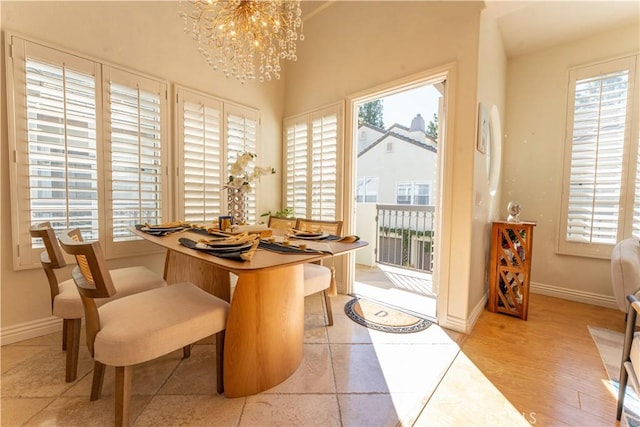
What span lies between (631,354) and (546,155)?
2.52 metres

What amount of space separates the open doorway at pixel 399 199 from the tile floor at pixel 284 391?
2.81 feet

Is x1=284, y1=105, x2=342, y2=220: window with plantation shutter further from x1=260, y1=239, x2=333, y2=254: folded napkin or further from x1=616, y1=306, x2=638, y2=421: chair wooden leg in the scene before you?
x1=616, y1=306, x2=638, y2=421: chair wooden leg

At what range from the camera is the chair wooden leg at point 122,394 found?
1.10 m

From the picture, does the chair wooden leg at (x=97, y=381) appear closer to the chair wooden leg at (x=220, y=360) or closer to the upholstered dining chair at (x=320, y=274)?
the chair wooden leg at (x=220, y=360)

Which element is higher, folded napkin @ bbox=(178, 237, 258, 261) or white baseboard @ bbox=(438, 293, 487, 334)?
folded napkin @ bbox=(178, 237, 258, 261)

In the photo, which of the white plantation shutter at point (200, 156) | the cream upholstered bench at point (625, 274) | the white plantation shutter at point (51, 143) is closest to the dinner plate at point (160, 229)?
the white plantation shutter at point (51, 143)

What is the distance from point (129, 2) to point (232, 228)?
2.24 metres

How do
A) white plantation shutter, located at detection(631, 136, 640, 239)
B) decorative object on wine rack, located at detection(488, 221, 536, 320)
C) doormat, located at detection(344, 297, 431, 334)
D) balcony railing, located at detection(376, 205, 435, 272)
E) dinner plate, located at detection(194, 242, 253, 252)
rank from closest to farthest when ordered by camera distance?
1. dinner plate, located at detection(194, 242, 253, 252)
2. doormat, located at detection(344, 297, 431, 334)
3. decorative object on wine rack, located at detection(488, 221, 536, 320)
4. white plantation shutter, located at detection(631, 136, 640, 239)
5. balcony railing, located at detection(376, 205, 435, 272)

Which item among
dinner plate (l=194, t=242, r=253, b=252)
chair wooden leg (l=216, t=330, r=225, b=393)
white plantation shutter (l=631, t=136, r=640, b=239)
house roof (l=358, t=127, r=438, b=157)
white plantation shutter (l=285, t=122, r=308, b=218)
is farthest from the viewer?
house roof (l=358, t=127, r=438, b=157)

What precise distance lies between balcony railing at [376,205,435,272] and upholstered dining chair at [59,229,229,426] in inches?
145

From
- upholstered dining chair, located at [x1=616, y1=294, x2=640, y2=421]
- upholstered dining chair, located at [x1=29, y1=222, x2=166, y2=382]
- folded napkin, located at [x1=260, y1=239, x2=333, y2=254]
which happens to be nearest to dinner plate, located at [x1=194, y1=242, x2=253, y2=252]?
folded napkin, located at [x1=260, y1=239, x2=333, y2=254]

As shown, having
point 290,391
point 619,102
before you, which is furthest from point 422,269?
point 290,391

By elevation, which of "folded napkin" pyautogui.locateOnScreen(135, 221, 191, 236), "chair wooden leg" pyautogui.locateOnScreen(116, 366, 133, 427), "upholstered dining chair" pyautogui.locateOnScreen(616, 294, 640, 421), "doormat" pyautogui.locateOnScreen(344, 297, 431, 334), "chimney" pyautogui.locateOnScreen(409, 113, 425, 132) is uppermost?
"chimney" pyautogui.locateOnScreen(409, 113, 425, 132)

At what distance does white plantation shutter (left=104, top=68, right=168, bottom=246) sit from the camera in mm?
2230
